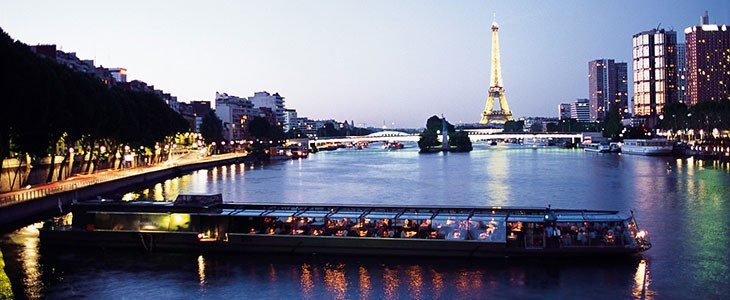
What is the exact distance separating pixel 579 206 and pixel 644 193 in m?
4.68

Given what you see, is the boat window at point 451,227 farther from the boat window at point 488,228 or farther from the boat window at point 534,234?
the boat window at point 534,234

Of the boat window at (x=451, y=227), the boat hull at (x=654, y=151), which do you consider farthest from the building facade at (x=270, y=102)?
the boat window at (x=451, y=227)

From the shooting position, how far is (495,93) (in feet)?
420

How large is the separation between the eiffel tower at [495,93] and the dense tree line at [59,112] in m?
86.2

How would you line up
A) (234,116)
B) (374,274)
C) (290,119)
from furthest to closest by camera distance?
(290,119) < (234,116) < (374,274)

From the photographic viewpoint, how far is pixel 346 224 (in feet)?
45.8

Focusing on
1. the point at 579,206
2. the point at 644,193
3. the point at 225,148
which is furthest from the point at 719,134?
the point at 225,148

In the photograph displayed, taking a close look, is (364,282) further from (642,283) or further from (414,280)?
(642,283)

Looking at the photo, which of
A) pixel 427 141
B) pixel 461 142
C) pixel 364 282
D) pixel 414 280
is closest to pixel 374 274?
pixel 364 282

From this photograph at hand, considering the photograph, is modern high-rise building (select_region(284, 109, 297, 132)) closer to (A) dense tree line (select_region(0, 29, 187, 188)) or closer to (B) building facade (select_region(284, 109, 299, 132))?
(B) building facade (select_region(284, 109, 299, 132))

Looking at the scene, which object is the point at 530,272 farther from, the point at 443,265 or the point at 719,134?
the point at 719,134

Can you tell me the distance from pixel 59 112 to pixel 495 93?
111794mm

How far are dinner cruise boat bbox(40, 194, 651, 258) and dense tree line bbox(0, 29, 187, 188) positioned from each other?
462cm

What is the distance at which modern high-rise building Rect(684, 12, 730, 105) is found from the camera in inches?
4508
